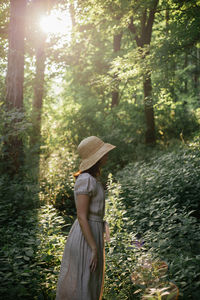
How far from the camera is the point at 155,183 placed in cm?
609

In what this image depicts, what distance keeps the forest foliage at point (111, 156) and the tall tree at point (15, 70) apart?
31mm

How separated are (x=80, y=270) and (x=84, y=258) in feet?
0.39

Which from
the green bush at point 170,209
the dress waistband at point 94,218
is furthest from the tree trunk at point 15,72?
the dress waistband at point 94,218

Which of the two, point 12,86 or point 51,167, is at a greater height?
point 12,86

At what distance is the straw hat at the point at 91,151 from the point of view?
285 centimetres

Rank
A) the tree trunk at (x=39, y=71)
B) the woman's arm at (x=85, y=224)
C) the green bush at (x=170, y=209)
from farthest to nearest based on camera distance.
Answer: the tree trunk at (x=39, y=71) < the green bush at (x=170, y=209) < the woman's arm at (x=85, y=224)

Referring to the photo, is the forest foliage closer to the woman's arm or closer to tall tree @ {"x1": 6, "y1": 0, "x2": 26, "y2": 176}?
tall tree @ {"x1": 6, "y1": 0, "x2": 26, "y2": 176}

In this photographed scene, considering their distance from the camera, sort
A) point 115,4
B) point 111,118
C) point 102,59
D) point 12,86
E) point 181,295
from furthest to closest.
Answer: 1. point 102,59
2. point 111,118
3. point 115,4
4. point 12,86
5. point 181,295

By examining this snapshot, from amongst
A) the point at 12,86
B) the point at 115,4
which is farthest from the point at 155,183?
the point at 115,4

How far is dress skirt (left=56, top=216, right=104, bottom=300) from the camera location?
8.71ft

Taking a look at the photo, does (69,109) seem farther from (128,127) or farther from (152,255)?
(152,255)

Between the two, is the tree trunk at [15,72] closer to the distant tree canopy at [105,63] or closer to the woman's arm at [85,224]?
the distant tree canopy at [105,63]

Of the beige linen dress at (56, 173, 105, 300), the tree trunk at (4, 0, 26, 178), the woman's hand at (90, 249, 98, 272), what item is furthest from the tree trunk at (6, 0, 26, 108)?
the woman's hand at (90, 249, 98, 272)

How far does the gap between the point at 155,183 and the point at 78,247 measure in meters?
3.66
